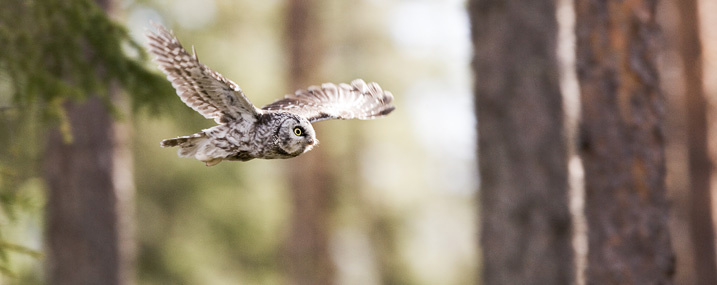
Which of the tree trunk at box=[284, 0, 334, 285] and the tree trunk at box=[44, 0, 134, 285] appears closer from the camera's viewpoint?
the tree trunk at box=[44, 0, 134, 285]

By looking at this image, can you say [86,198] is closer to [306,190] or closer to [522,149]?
[306,190]

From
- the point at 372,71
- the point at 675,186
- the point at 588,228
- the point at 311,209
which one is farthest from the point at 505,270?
the point at 372,71

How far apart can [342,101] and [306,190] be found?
6.40m

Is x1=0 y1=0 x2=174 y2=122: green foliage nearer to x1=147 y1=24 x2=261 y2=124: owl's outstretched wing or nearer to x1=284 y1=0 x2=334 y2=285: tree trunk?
x1=147 y1=24 x2=261 y2=124: owl's outstretched wing

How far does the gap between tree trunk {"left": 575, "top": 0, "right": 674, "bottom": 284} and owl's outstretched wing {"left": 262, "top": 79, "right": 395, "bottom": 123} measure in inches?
57.7

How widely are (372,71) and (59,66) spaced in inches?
345

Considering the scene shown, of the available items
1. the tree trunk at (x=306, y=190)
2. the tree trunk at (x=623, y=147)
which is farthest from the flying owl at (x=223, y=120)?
the tree trunk at (x=306, y=190)

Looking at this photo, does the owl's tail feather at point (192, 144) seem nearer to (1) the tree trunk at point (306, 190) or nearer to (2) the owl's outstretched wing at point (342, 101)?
(2) the owl's outstretched wing at point (342, 101)

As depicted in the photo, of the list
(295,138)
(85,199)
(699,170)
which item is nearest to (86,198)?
(85,199)

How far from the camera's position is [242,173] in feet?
45.8

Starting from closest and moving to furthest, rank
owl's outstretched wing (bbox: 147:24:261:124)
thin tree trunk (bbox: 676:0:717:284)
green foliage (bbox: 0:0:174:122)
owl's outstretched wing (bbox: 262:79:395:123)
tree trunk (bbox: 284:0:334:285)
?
owl's outstretched wing (bbox: 147:24:261:124) < owl's outstretched wing (bbox: 262:79:395:123) < green foliage (bbox: 0:0:174:122) < thin tree trunk (bbox: 676:0:717:284) < tree trunk (bbox: 284:0:334:285)

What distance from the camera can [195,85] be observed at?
12.0 feet

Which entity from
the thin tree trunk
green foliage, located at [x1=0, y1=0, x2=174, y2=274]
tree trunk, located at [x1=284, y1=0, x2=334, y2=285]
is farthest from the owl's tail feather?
the thin tree trunk

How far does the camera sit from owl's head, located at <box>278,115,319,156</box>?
3227 mm
